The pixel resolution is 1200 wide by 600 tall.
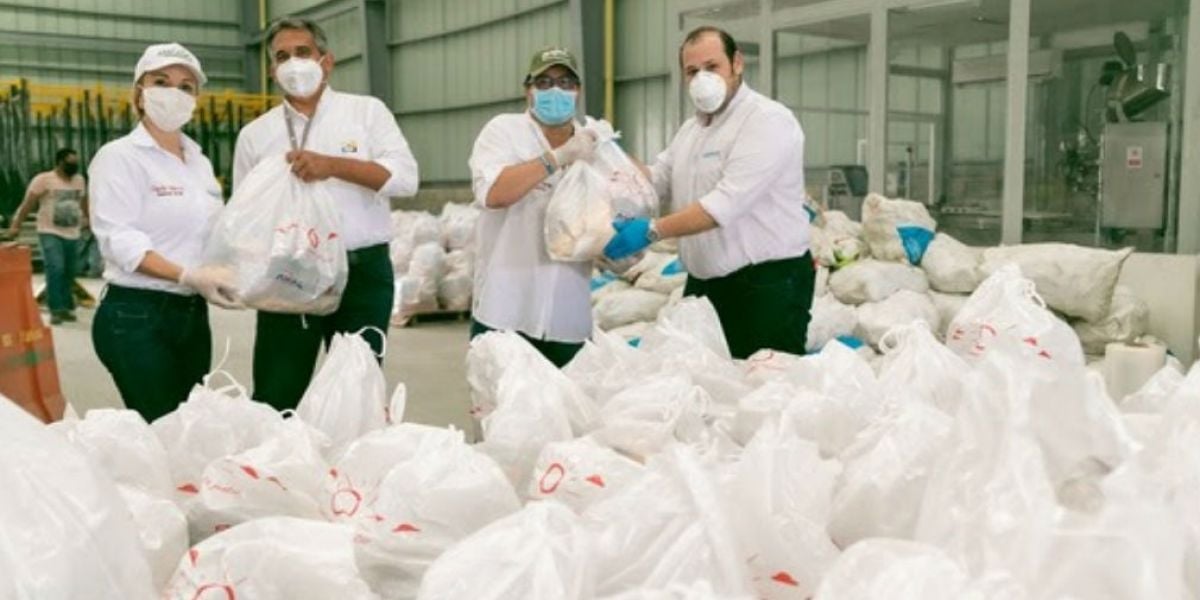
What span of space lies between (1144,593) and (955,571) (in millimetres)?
108

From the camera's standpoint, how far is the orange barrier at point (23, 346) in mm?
2857

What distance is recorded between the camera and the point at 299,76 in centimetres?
233

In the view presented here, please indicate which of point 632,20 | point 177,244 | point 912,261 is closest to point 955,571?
point 177,244

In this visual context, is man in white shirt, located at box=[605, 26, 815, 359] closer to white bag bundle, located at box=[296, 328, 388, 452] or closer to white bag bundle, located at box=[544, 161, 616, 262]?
white bag bundle, located at box=[544, 161, 616, 262]

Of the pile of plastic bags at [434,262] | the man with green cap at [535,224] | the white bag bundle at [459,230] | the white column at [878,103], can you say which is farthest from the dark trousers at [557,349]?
the white bag bundle at [459,230]

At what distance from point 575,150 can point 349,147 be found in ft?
1.79

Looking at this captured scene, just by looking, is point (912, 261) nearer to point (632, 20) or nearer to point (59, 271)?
point (632, 20)

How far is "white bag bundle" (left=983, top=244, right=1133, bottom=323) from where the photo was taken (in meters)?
3.79

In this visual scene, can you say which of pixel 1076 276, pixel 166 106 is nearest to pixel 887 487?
pixel 166 106

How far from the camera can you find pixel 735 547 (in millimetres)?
741

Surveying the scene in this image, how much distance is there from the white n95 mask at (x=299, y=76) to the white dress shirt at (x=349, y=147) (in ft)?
0.16

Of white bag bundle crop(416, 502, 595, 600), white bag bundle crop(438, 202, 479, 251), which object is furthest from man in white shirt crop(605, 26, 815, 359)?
white bag bundle crop(438, 202, 479, 251)

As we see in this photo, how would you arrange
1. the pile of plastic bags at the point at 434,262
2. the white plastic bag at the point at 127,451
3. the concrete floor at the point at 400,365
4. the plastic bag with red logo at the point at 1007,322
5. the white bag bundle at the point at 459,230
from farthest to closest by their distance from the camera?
the white bag bundle at the point at 459,230
the pile of plastic bags at the point at 434,262
the concrete floor at the point at 400,365
the plastic bag with red logo at the point at 1007,322
the white plastic bag at the point at 127,451

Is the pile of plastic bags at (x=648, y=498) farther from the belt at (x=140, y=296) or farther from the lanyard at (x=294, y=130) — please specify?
the lanyard at (x=294, y=130)
